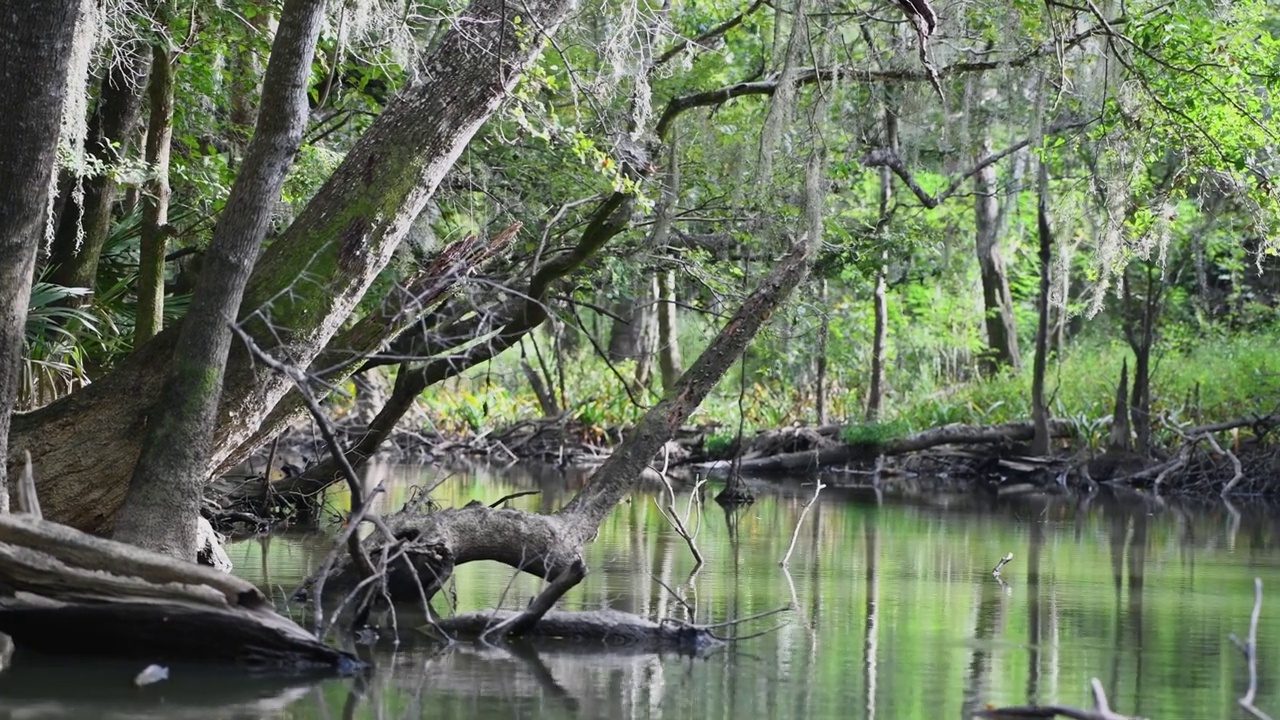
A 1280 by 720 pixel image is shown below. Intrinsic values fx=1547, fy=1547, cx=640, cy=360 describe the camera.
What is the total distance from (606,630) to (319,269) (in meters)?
2.35

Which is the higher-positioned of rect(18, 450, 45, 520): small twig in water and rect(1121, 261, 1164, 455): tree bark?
rect(1121, 261, 1164, 455): tree bark

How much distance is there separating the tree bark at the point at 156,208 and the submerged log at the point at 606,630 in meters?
3.75

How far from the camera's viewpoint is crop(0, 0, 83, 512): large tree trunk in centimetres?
655

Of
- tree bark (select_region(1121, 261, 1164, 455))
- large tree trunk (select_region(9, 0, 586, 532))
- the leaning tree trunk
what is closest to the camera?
large tree trunk (select_region(9, 0, 586, 532))

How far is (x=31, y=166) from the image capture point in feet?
22.0

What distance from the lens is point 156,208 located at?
10.5 meters

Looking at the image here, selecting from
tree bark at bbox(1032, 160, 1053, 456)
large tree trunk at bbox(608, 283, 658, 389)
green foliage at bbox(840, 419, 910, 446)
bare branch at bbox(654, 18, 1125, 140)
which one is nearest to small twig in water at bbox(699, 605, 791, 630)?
bare branch at bbox(654, 18, 1125, 140)

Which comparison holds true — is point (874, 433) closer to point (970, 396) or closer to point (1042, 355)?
point (970, 396)

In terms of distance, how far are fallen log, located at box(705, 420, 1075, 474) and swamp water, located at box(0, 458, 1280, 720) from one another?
7374 millimetres

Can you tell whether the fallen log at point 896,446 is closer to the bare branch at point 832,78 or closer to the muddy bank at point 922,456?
the muddy bank at point 922,456

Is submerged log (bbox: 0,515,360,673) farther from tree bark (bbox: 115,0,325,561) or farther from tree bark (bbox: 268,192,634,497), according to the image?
tree bark (bbox: 268,192,634,497)

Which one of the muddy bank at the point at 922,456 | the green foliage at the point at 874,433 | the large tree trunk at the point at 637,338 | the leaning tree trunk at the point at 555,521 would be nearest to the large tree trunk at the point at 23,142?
the leaning tree trunk at the point at 555,521

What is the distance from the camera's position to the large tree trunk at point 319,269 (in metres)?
7.50

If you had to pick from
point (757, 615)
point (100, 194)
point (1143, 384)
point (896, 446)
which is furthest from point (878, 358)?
point (757, 615)
